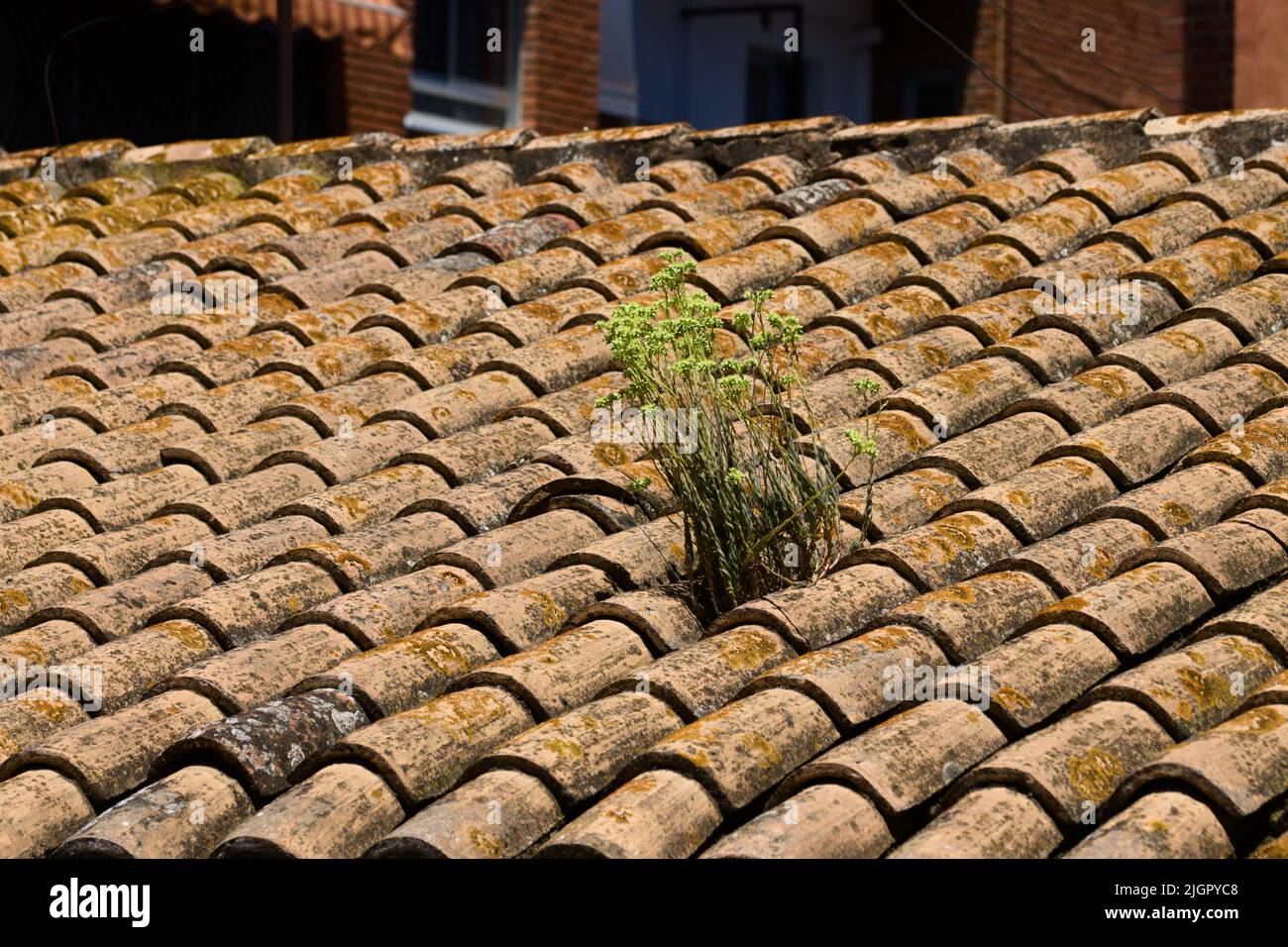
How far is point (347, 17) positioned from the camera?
14352mm

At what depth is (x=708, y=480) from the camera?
4707 mm

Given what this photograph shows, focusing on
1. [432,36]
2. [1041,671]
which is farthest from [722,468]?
[432,36]

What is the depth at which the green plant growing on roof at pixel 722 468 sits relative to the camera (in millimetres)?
4621

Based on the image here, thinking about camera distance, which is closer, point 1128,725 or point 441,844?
point 441,844

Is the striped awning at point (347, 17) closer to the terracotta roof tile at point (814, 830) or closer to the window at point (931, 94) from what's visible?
the window at point (931, 94)

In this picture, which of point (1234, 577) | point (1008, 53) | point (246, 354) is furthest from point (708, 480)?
point (1008, 53)

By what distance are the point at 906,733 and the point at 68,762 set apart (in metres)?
1.87

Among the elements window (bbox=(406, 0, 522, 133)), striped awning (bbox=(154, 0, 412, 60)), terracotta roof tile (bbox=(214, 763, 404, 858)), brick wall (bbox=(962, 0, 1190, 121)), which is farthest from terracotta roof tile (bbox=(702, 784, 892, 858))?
brick wall (bbox=(962, 0, 1190, 121))

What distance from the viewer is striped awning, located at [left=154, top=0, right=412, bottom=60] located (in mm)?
13539

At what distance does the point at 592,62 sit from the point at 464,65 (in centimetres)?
156

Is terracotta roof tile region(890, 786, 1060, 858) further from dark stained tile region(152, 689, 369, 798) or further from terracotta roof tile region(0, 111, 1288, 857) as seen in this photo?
dark stained tile region(152, 689, 369, 798)

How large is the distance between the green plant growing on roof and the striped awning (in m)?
9.44
